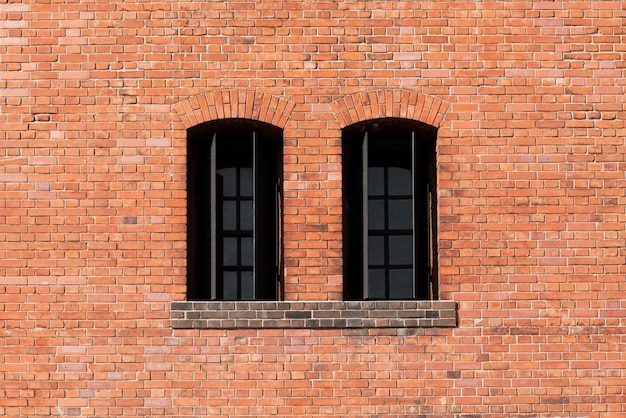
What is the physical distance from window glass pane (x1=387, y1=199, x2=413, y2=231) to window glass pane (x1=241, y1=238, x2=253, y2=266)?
1.31 m

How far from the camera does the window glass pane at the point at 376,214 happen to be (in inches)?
323

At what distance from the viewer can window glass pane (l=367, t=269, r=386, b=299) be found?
8.15 meters

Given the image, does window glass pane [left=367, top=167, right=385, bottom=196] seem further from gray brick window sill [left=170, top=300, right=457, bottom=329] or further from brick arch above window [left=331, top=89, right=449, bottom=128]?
gray brick window sill [left=170, top=300, right=457, bottom=329]

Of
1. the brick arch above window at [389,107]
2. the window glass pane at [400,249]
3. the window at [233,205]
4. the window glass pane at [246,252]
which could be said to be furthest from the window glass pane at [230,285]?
the brick arch above window at [389,107]

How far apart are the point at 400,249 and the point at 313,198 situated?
97 centimetres

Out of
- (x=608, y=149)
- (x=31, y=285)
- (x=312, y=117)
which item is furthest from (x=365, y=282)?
(x=31, y=285)

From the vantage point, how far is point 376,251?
819cm

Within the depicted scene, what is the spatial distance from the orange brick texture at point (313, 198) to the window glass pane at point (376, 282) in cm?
45

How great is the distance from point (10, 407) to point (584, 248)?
518 centimetres

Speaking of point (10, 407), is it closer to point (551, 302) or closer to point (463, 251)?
point (463, 251)

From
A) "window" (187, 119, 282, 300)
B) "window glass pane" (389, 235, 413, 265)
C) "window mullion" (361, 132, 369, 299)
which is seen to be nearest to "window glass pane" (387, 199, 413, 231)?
"window glass pane" (389, 235, 413, 265)

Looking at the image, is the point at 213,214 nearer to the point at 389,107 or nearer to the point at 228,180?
the point at 228,180

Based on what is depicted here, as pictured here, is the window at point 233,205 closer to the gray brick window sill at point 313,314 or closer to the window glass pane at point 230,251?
the window glass pane at point 230,251

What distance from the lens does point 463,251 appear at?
308 inches
